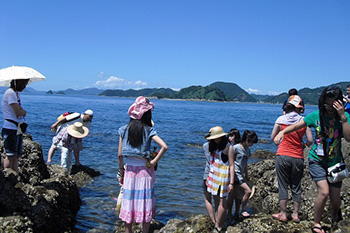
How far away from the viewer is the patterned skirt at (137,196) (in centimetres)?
505

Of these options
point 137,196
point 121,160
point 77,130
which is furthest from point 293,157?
point 77,130

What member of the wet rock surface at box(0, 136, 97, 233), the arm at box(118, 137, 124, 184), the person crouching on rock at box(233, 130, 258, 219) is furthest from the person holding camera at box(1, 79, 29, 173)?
the person crouching on rock at box(233, 130, 258, 219)

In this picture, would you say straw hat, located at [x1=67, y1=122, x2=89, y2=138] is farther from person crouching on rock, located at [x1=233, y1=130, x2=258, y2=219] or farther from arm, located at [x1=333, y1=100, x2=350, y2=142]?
arm, located at [x1=333, y1=100, x2=350, y2=142]

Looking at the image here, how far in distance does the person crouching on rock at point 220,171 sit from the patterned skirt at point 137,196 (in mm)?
1231

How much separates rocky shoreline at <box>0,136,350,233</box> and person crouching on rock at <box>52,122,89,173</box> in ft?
2.99

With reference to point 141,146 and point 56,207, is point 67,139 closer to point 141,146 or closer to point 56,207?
point 56,207

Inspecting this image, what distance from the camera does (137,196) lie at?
5.07 metres

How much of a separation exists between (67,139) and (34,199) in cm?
400

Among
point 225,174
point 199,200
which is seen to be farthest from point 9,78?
point 199,200

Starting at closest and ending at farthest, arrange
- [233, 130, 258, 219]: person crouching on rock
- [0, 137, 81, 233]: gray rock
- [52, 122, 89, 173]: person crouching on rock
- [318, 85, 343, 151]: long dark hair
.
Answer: [318, 85, 343, 151]: long dark hair → [0, 137, 81, 233]: gray rock → [233, 130, 258, 219]: person crouching on rock → [52, 122, 89, 173]: person crouching on rock

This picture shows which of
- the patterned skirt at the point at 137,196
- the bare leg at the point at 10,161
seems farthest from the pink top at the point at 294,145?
the bare leg at the point at 10,161

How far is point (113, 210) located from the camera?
27.5 feet

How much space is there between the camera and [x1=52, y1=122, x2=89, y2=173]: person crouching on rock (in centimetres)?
983

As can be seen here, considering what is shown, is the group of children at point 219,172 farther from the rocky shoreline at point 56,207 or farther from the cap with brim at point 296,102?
the cap with brim at point 296,102
